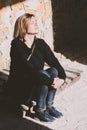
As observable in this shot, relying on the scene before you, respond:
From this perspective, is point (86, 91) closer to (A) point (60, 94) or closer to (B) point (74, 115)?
(A) point (60, 94)

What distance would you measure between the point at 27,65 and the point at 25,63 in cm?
3

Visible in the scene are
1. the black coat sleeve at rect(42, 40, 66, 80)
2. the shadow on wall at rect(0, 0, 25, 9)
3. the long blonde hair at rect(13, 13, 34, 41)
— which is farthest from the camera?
the shadow on wall at rect(0, 0, 25, 9)

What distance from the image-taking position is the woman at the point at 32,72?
4352 mm

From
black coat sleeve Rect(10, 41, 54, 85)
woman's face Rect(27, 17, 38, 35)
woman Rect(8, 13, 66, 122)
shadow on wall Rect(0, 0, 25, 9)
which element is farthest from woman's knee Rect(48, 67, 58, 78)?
shadow on wall Rect(0, 0, 25, 9)

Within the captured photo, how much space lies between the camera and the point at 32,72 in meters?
4.39

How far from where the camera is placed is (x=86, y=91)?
17.5ft

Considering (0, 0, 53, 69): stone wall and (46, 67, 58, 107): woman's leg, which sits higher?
(0, 0, 53, 69): stone wall

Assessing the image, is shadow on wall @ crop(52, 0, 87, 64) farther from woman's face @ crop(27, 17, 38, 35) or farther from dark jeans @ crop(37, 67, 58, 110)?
woman's face @ crop(27, 17, 38, 35)

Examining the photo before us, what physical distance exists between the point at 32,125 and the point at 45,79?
23.3 inches

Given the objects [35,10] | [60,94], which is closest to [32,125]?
[60,94]

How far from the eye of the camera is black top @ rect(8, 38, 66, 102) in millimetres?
4387

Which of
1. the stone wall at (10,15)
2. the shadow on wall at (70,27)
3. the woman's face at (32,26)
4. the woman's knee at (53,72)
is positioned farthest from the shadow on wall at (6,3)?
the woman's knee at (53,72)

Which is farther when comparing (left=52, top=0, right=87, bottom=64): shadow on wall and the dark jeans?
(left=52, top=0, right=87, bottom=64): shadow on wall

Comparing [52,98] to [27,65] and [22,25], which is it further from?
[22,25]
